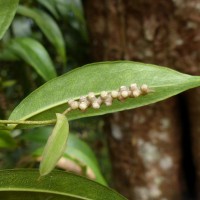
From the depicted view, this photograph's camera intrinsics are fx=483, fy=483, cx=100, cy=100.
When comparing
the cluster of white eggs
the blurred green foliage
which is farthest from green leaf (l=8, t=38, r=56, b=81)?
the cluster of white eggs

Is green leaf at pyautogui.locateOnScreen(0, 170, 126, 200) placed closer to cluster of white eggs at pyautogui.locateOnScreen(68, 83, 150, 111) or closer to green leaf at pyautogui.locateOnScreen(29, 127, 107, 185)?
cluster of white eggs at pyautogui.locateOnScreen(68, 83, 150, 111)

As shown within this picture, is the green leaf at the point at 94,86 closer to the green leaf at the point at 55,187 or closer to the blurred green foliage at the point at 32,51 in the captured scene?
the green leaf at the point at 55,187

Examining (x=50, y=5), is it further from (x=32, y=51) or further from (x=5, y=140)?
(x=5, y=140)

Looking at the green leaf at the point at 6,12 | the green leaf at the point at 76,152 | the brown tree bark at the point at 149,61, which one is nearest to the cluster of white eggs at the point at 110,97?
the green leaf at the point at 6,12

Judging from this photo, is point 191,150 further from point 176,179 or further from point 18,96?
point 18,96

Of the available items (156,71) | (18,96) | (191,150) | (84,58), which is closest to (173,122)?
(191,150)
